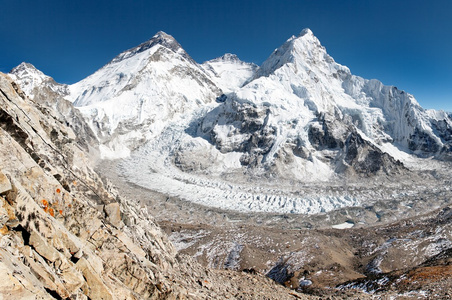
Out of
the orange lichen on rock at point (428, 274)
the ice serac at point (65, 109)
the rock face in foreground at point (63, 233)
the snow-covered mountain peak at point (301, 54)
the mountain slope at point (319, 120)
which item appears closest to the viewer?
the rock face in foreground at point (63, 233)

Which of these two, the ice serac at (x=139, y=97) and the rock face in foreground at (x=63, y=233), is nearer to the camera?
the rock face in foreground at (x=63, y=233)

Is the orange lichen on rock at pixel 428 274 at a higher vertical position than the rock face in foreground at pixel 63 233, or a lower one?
higher

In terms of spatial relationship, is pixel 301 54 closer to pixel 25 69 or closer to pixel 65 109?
pixel 65 109

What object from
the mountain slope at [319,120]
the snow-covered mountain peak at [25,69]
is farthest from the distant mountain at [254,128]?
the snow-covered mountain peak at [25,69]

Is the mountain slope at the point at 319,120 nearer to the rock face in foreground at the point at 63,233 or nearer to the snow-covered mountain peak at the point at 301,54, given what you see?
the snow-covered mountain peak at the point at 301,54

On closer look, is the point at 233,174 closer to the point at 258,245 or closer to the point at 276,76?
the point at 258,245


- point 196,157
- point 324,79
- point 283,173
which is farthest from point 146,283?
point 324,79
